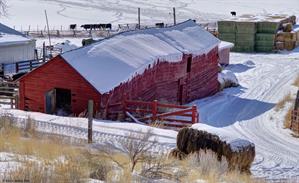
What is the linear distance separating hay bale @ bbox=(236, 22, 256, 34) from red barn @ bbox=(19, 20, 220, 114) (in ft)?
66.7

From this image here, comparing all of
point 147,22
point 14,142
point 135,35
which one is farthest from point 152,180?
point 147,22

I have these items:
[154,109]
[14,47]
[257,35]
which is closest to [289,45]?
[257,35]

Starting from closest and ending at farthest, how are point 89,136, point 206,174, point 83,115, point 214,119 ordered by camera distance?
point 206,174 → point 89,136 → point 83,115 → point 214,119

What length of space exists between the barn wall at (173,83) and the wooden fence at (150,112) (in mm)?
357

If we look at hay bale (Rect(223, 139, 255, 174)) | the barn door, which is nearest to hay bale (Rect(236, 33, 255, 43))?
the barn door

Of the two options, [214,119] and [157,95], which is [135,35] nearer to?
[157,95]

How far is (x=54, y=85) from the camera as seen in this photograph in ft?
66.6

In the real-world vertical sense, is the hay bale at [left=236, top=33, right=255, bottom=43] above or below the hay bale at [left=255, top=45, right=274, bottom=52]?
above

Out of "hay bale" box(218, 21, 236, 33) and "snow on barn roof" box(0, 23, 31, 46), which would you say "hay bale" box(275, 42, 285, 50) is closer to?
"hay bale" box(218, 21, 236, 33)

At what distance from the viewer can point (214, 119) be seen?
2370 centimetres

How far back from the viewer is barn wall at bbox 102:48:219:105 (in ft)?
70.1

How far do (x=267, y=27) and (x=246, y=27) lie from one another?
2017mm

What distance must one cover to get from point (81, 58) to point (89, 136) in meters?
8.49

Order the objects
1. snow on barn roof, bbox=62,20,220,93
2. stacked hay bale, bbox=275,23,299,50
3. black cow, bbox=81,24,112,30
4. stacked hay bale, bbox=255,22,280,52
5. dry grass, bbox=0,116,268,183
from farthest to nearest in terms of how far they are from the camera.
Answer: black cow, bbox=81,24,112,30 < stacked hay bale, bbox=275,23,299,50 < stacked hay bale, bbox=255,22,280,52 < snow on barn roof, bbox=62,20,220,93 < dry grass, bbox=0,116,268,183
